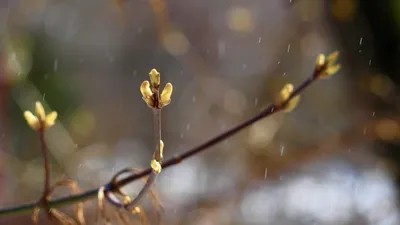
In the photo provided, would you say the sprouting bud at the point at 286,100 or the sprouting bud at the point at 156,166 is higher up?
the sprouting bud at the point at 286,100

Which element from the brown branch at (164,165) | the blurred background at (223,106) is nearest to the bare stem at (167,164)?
the brown branch at (164,165)

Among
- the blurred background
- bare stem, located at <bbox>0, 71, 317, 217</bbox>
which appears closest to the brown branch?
bare stem, located at <bbox>0, 71, 317, 217</bbox>

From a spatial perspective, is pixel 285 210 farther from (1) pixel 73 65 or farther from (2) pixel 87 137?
(1) pixel 73 65

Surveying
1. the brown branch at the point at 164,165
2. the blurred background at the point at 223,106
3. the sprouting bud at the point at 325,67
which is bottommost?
the blurred background at the point at 223,106

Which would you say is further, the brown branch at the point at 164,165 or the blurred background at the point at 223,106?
the blurred background at the point at 223,106

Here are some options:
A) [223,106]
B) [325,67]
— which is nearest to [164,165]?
[325,67]

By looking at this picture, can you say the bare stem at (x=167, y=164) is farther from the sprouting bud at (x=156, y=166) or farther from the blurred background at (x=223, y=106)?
the blurred background at (x=223, y=106)

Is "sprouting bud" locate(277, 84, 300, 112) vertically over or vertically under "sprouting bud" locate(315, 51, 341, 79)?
under

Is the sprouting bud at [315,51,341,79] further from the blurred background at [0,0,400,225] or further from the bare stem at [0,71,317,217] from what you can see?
the blurred background at [0,0,400,225]

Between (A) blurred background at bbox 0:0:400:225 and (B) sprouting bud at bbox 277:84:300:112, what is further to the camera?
(A) blurred background at bbox 0:0:400:225
